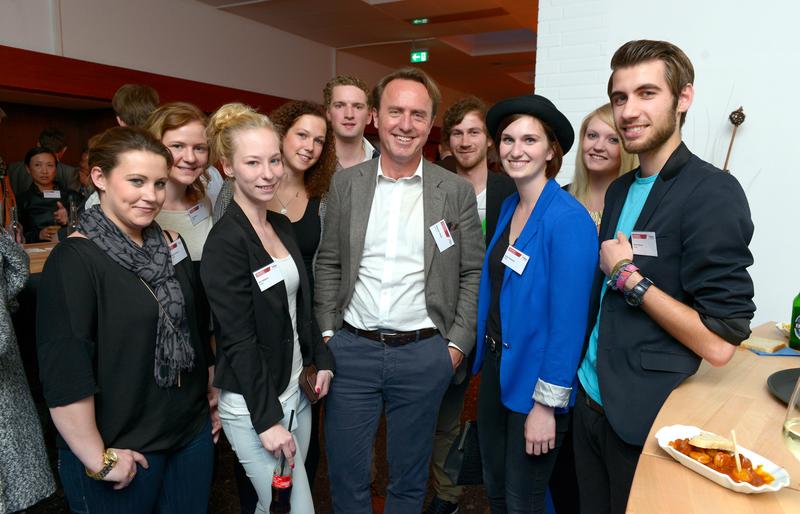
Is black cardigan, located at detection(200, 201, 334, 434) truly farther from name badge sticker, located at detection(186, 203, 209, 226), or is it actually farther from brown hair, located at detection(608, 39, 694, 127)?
brown hair, located at detection(608, 39, 694, 127)

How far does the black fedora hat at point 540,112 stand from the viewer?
5.90 feet

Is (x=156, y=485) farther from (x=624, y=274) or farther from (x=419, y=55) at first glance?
(x=419, y=55)

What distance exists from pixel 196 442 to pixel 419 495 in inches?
35.0

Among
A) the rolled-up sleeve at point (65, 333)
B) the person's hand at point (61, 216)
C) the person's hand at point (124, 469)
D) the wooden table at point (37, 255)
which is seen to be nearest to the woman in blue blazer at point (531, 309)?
the person's hand at point (124, 469)

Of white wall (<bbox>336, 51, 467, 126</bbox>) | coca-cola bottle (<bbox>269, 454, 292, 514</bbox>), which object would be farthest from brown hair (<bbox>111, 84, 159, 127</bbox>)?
white wall (<bbox>336, 51, 467, 126</bbox>)

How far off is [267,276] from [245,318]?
5.8 inches

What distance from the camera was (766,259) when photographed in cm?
323

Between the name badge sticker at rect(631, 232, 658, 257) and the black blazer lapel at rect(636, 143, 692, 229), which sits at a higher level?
the black blazer lapel at rect(636, 143, 692, 229)

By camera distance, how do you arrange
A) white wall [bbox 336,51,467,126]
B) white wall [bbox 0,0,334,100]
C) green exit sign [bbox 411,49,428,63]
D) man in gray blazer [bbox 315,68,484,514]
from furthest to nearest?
1. white wall [bbox 336,51,467,126]
2. green exit sign [bbox 411,49,428,63]
3. white wall [bbox 0,0,334,100]
4. man in gray blazer [bbox 315,68,484,514]

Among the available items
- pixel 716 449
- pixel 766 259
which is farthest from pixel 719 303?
pixel 766 259

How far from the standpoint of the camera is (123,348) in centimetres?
148

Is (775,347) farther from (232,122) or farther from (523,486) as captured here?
(232,122)

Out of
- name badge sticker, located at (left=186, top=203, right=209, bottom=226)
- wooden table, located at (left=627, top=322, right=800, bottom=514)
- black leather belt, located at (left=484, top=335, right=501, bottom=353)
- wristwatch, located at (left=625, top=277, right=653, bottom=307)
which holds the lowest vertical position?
wooden table, located at (left=627, top=322, right=800, bottom=514)

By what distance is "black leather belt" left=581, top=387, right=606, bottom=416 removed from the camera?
1.55 m
